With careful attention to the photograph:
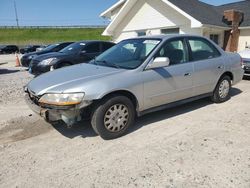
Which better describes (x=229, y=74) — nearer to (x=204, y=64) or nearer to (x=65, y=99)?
(x=204, y=64)

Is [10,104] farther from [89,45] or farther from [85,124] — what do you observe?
[89,45]

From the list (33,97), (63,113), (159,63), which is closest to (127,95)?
(159,63)

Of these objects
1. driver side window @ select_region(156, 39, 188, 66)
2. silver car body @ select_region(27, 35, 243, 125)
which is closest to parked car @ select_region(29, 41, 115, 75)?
silver car body @ select_region(27, 35, 243, 125)

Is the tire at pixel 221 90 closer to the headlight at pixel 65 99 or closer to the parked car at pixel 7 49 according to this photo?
the headlight at pixel 65 99

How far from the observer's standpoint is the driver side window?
14.9 feet

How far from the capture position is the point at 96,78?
3797 millimetres

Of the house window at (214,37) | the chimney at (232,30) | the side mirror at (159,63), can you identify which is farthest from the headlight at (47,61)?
the chimney at (232,30)

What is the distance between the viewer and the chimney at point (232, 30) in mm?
15504

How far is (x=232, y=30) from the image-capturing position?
15.4 m

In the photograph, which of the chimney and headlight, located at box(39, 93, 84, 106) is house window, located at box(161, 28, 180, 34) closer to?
the chimney

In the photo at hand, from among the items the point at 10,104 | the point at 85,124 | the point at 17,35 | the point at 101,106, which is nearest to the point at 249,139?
the point at 101,106

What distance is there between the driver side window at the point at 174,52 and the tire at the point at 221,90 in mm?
1376

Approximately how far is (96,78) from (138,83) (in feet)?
2.41

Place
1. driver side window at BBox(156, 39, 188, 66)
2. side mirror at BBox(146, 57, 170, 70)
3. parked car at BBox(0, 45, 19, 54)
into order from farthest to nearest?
parked car at BBox(0, 45, 19, 54) → driver side window at BBox(156, 39, 188, 66) → side mirror at BBox(146, 57, 170, 70)
